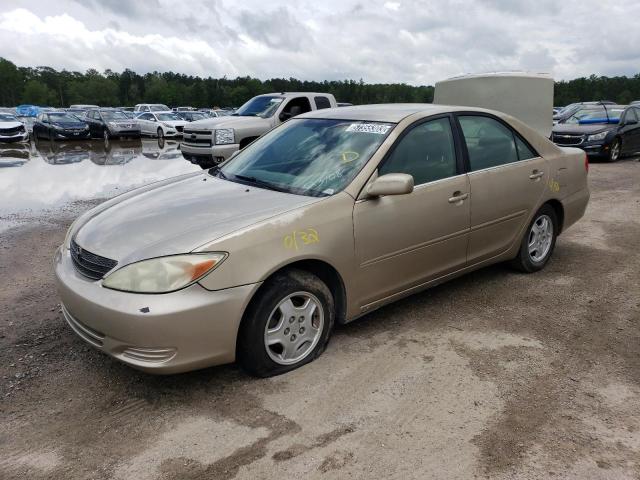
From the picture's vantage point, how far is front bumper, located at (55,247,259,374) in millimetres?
2855

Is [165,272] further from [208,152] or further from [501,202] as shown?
[208,152]

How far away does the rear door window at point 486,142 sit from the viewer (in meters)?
4.46

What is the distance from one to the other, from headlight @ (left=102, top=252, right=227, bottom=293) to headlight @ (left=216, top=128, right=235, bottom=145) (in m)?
8.29

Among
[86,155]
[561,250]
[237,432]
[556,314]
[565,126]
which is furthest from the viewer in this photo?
[86,155]

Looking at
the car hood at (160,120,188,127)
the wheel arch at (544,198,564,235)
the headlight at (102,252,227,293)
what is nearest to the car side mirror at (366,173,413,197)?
the headlight at (102,252,227,293)

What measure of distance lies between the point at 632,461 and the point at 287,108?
10685 mm

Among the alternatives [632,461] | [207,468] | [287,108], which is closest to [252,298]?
[207,468]

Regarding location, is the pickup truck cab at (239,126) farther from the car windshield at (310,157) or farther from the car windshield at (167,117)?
the car windshield at (167,117)

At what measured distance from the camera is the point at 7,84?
413 feet

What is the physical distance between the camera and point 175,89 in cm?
11656

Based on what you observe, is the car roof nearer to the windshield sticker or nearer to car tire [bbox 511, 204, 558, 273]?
the windshield sticker

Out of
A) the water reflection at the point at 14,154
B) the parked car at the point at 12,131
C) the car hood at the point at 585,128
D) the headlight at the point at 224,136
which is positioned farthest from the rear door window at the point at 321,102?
the parked car at the point at 12,131

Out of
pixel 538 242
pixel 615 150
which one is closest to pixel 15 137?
pixel 615 150

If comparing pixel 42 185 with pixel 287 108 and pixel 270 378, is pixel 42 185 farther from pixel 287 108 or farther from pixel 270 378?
pixel 270 378
